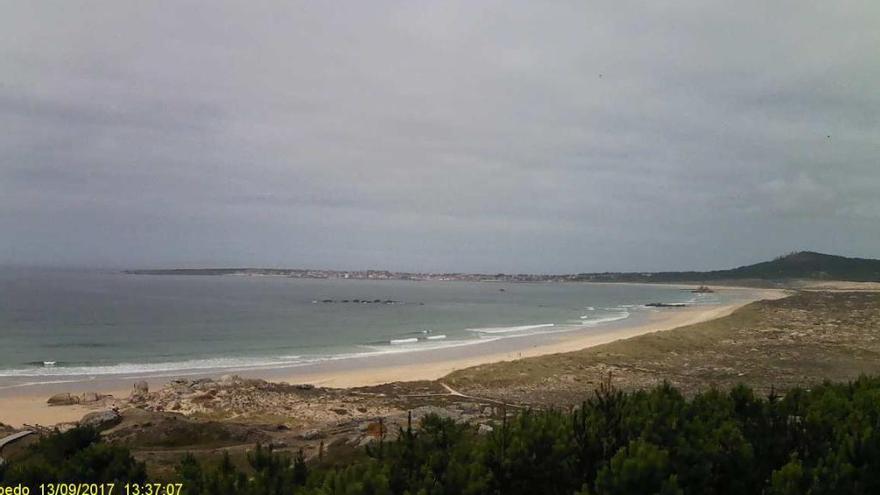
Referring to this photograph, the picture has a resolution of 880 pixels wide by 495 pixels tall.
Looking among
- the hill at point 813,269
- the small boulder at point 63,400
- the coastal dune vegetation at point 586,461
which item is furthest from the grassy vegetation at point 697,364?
the hill at point 813,269

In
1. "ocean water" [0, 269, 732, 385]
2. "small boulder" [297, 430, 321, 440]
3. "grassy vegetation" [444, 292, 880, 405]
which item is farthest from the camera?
"ocean water" [0, 269, 732, 385]

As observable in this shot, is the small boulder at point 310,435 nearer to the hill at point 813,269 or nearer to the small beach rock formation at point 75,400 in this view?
the small beach rock formation at point 75,400

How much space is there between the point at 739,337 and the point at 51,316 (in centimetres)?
5090

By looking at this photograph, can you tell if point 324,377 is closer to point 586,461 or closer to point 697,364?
point 697,364

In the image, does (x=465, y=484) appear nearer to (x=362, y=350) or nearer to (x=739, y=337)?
(x=362, y=350)

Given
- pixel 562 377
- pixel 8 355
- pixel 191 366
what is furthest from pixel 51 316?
pixel 562 377

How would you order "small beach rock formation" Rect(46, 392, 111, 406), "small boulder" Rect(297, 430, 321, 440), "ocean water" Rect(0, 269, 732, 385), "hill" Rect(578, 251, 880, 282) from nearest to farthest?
"small boulder" Rect(297, 430, 321, 440), "small beach rock formation" Rect(46, 392, 111, 406), "ocean water" Rect(0, 269, 732, 385), "hill" Rect(578, 251, 880, 282)

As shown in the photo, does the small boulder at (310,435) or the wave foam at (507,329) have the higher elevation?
the small boulder at (310,435)

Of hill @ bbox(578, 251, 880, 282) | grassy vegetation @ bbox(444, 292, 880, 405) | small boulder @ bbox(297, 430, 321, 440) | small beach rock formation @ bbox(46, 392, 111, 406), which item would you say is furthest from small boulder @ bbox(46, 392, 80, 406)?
hill @ bbox(578, 251, 880, 282)

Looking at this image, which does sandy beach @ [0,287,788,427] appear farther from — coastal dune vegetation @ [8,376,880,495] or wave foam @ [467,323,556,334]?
coastal dune vegetation @ [8,376,880,495]

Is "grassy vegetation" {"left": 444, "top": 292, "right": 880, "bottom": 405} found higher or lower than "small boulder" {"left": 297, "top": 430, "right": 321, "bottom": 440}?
lower

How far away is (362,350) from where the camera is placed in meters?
36.4

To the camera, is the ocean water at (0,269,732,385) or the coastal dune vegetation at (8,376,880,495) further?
the ocean water at (0,269,732,385)

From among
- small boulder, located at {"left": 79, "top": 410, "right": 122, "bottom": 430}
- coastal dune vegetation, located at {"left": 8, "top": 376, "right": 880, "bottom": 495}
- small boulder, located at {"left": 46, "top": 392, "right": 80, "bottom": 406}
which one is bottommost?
small boulder, located at {"left": 46, "top": 392, "right": 80, "bottom": 406}
